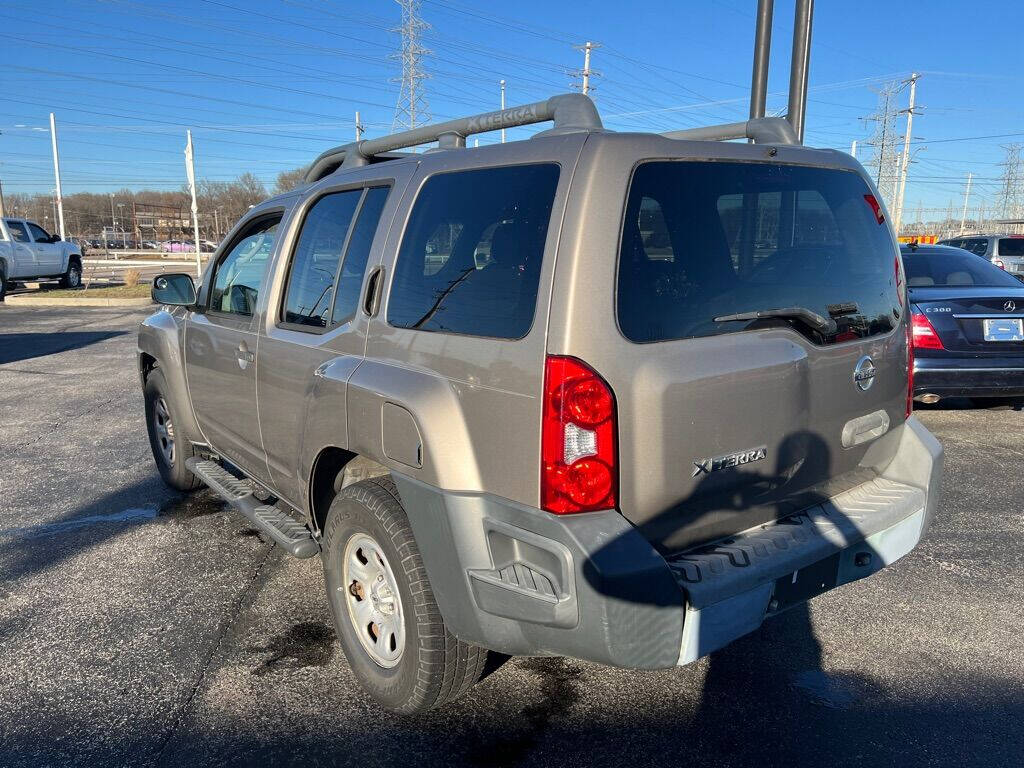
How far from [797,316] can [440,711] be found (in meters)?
1.91

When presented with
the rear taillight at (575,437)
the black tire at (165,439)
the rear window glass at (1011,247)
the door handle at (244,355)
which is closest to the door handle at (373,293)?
the rear taillight at (575,437)

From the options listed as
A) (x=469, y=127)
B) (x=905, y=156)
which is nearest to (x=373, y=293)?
(x=469, y=127)

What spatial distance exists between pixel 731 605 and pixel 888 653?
4.45 feet

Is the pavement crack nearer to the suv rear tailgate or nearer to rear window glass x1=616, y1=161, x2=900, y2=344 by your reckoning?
the suv rear tailgate

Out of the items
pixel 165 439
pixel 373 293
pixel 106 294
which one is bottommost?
pixel 106 294

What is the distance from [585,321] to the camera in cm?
218

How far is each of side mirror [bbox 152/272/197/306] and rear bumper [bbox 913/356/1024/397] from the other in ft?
17.6

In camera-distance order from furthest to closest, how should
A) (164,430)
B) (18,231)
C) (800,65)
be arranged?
1. (18,231)
2. (800,65)
3. (164,430)

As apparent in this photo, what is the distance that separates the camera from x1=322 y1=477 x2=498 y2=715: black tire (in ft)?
8.44

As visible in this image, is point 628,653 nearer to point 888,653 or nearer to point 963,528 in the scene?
point 888,653

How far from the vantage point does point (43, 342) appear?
12523mm

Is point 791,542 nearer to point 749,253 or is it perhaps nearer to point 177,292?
point 749,253

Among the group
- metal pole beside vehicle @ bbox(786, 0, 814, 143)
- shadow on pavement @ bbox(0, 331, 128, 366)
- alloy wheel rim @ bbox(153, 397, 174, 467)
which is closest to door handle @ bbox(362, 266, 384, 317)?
alloy wheel rim @ bbox(153, 397, 174, 467)

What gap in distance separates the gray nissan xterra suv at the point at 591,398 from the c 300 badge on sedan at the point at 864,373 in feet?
0.05
